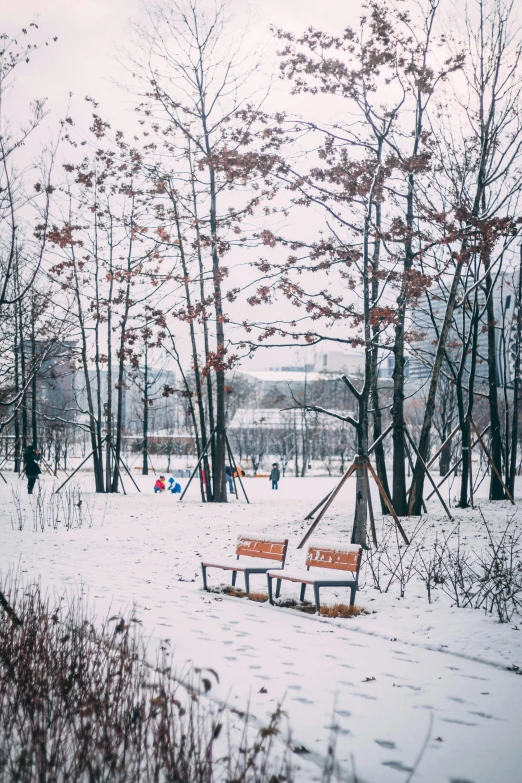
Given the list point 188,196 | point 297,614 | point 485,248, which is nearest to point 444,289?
point 485,248

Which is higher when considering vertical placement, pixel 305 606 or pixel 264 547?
pixel 264 547

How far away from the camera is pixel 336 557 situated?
811 cm

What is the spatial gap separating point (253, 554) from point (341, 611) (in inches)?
82.9

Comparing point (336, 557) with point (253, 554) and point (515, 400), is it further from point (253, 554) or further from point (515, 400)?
point (515, 400)

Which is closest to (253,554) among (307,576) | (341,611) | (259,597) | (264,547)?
(264,547)

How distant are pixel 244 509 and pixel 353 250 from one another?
24.3 ft

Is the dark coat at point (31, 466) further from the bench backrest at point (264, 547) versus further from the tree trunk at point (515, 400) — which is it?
the tree trunk at point (515, 400)

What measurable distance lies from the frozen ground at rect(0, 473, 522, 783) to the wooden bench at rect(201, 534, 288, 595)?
1.14ft

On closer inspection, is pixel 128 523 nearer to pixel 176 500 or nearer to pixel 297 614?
pixel 176 500

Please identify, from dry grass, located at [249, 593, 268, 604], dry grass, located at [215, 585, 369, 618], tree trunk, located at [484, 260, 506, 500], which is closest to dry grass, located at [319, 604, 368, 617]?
dry grass, located at [215, 585, 369, 618]

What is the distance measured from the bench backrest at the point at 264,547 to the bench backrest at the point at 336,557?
496 mm

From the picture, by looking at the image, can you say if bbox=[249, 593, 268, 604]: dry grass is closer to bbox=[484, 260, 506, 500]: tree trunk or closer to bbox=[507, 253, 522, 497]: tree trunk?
bbox=[484, 260, 506, 500]: tree trunk

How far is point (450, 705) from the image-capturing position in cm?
475

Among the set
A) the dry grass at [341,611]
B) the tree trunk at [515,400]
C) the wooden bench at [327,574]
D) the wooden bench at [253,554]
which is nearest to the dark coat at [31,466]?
the wooden bench at [253,554]
